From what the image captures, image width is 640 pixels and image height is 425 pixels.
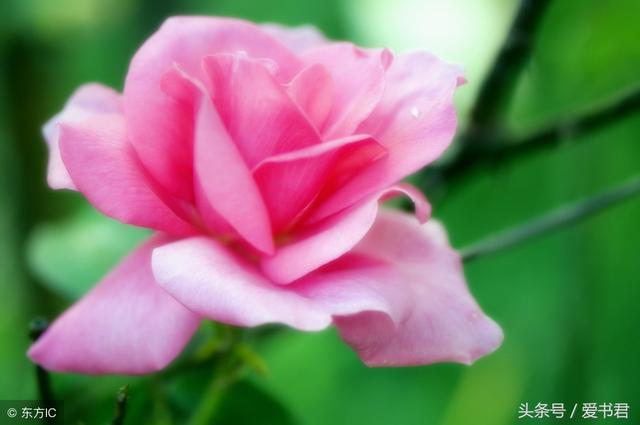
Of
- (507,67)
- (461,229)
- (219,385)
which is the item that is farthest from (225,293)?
(461,229)

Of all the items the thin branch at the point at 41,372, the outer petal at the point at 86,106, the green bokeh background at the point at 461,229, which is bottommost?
the green bokeh background at the point at 461,229

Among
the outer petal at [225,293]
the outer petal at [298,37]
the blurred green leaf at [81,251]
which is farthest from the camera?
the blurred green leaf at [81,251]

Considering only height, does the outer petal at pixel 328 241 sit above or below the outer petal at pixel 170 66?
below

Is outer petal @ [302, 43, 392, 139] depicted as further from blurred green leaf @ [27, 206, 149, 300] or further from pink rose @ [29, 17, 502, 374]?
blurred green leaf @ [27, 206, 149, 300]

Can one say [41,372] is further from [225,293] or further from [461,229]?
[461,229]

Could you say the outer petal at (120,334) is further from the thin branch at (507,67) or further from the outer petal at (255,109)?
the thin branch at (507,67)

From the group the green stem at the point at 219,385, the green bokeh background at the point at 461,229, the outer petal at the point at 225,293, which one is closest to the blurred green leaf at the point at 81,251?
the green bokeh background at the point at 461,229

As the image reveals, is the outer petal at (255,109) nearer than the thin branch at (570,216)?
Yes
